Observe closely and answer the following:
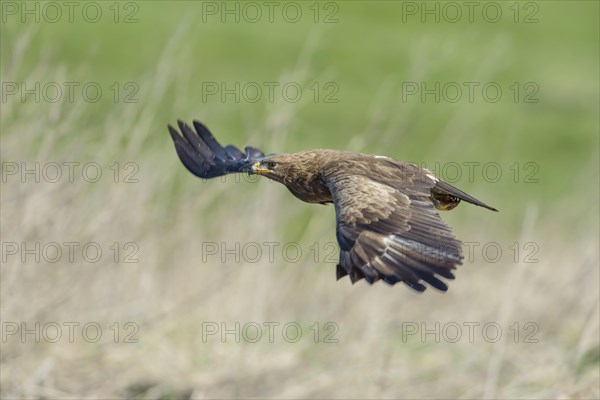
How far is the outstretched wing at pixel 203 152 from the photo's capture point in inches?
301

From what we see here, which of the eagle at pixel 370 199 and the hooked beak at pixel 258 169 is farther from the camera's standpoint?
the hooked beak at pixel 258 169

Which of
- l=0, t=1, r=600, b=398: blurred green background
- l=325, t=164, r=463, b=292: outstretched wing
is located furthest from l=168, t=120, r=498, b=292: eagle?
l=0, t=1, r=600, b=398: blurred green background

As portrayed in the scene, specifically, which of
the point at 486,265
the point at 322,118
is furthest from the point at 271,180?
the point at 322,118

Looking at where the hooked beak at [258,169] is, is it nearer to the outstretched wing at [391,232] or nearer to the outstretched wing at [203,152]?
the outstretched wing at [203,152]

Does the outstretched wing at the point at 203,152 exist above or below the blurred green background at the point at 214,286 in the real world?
above

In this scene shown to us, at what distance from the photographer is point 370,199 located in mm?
6098

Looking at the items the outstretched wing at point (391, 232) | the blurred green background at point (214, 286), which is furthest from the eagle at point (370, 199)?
the blurred green background at point (214, 286)

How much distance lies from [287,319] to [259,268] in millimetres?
1074

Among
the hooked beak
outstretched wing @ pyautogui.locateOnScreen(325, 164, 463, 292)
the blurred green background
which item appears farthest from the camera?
the hooked beak

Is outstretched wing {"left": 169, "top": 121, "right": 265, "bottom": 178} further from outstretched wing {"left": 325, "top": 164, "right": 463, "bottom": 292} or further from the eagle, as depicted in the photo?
outstretched wing {"left": 325, "top": 164, "right": 463, "bottom": 292}

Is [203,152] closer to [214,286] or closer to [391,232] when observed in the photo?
[214,286]

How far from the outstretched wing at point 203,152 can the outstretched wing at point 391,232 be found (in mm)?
1208

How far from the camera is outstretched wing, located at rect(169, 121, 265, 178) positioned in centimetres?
764

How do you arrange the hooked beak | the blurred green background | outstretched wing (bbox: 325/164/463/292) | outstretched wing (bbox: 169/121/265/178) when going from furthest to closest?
outstretched wing (bbox: 169/121/265/178)
the hooked beak
the blurred green background
outstretched wing (bbox: 325/164/463/292)
